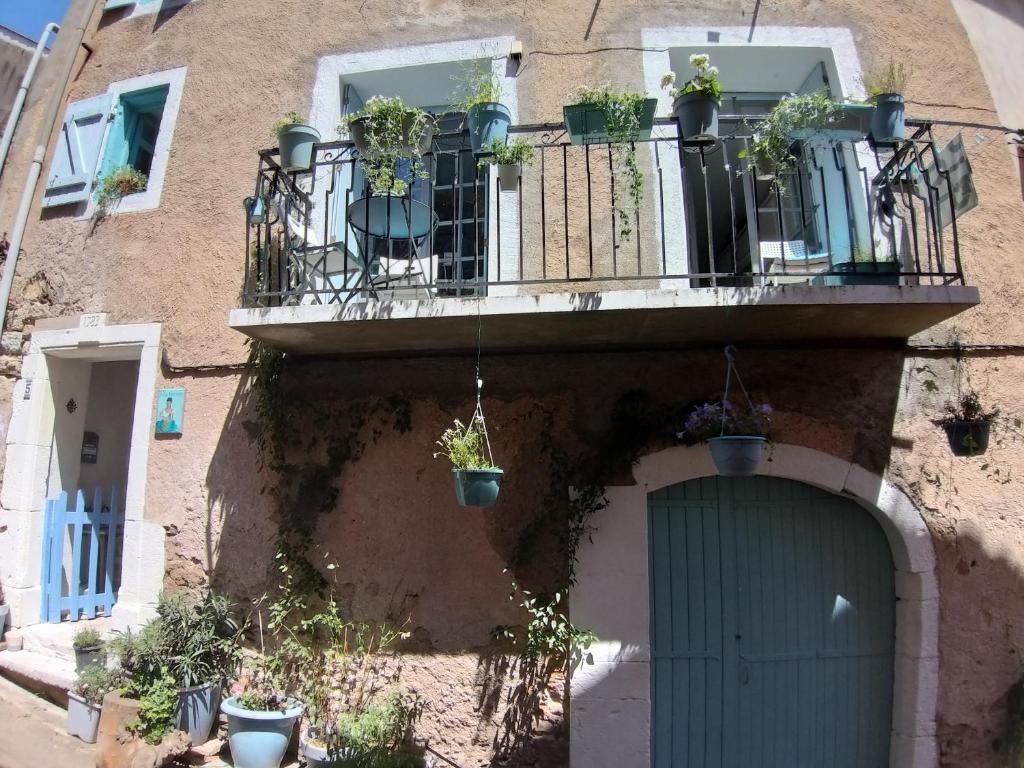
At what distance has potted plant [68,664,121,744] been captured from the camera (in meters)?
4.43

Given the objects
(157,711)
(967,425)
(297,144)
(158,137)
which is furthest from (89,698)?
(967,425)

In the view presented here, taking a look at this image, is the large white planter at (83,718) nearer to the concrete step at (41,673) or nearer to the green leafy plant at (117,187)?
the concrete step at (41,673)

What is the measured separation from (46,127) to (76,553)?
13.2ft

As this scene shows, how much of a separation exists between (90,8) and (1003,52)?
8.41 metres

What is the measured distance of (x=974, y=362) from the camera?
176 inches

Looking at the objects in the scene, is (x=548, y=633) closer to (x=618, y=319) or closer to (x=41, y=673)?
(x=618, y=319)

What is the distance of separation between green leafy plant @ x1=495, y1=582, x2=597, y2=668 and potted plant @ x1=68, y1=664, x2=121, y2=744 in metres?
2.74

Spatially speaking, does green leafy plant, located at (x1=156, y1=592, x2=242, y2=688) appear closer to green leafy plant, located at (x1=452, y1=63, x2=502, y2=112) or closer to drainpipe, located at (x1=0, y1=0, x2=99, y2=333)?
drainpipe, located at (x1=0, y1=0, x2=99, y2=333)

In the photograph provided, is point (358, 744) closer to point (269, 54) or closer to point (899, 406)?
point (899, 406)

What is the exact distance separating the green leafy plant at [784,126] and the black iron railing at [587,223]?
0.12 meters

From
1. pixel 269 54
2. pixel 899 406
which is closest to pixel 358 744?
pixel 899 406

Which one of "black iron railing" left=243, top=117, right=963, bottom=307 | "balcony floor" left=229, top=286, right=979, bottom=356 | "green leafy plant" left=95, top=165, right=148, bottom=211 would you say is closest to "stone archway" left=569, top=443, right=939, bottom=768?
"balcony floor" left=229, top=286, right=979, bottom=356

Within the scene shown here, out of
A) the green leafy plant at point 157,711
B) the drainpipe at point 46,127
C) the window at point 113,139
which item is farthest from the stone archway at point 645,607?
the drainpipe at point 46,127

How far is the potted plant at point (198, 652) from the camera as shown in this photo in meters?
4.32
